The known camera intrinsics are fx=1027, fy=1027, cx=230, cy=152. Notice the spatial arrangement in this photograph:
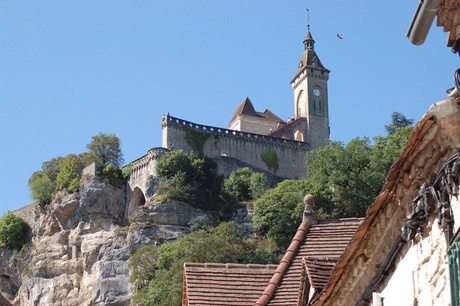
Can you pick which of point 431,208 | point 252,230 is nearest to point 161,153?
point 252,230

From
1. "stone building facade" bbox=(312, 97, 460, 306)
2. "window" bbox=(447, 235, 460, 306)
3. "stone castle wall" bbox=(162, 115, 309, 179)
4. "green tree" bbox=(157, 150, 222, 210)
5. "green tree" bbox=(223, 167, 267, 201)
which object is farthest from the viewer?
"stone castle wall" bbox=(162, 115, 309, 179)

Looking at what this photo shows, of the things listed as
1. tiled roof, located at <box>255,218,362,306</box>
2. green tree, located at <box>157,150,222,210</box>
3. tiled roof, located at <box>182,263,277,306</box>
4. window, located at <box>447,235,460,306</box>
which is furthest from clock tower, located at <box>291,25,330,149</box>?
window, located at <box>447,235,460,306</box>

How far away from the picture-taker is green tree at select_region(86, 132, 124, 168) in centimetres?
7969

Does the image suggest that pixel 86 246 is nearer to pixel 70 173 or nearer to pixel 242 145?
pixel 70 173

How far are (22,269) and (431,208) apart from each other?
235 feet

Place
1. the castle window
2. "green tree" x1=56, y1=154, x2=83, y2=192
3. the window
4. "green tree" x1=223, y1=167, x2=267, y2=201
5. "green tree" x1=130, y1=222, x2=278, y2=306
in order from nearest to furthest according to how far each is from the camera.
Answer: the window → "green tree" x1=130, y1=222, x2=278, y2=306 → "green tree" x1=223, y1=167, x2=267, y2=201 → "green tree" x1=56, y1=154, x2=83, y2=192 → the castle window

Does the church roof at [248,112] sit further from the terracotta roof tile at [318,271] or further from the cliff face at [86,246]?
the terracotta roof tile at [318,271]

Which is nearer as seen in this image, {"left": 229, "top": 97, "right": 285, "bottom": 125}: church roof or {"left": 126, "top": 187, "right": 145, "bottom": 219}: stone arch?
{"left": 126, "top": 187, "right": 145, "bottom": 219}: stone arch

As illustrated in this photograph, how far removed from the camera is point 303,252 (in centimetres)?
1636

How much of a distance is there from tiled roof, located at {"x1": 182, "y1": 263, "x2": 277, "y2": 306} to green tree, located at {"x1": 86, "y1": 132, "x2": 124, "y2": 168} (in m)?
62.7

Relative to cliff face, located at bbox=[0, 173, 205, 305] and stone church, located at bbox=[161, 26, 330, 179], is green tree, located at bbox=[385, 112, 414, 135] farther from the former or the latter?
cliff face, located at bbox=[0, 173, 205, 305]

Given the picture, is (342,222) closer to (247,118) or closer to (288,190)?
(288,190)

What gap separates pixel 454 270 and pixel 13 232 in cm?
7702

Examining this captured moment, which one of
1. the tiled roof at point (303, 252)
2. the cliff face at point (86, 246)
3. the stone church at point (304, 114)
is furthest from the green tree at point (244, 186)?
the tiled roof at point (303, 252)
